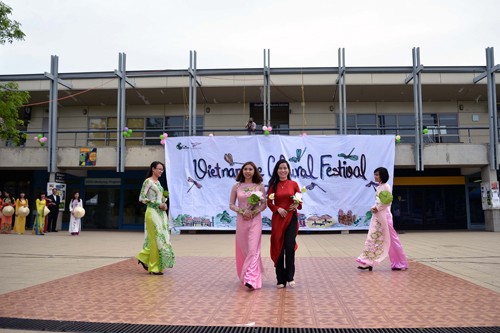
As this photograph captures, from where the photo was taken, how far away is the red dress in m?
5.91

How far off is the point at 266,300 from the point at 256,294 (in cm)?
38

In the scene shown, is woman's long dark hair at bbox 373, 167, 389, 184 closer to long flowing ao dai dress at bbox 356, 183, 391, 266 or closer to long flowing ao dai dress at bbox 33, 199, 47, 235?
long flowing ao dai dress at bbox 356, 183, 391, 266

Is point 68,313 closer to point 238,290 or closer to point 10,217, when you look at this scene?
point 238,290

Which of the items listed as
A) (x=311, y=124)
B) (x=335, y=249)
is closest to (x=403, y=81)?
(x=311, y=124)

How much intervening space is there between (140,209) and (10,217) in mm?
5545

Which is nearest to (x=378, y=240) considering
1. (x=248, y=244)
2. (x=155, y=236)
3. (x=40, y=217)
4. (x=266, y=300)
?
(x=248, y=244)

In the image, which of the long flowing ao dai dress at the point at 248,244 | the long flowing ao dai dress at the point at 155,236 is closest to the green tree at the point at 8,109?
the long flowing ao dai dress at the point at 155,236

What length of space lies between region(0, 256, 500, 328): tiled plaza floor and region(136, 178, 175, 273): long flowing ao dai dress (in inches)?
8.7

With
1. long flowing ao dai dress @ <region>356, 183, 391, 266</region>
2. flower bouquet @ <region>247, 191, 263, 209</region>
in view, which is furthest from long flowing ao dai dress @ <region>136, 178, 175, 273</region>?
long flowing ao dai dress @ <region>356, 183, 391, 266</region>

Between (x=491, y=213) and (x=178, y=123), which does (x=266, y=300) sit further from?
(x=178, y=123)

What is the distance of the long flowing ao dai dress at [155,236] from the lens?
6977 mm

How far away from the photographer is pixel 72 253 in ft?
32.9

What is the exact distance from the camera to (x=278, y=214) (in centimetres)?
600

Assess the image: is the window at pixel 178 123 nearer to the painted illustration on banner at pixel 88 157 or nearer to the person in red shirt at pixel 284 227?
the painted illustration on banner at pixel 88 157
